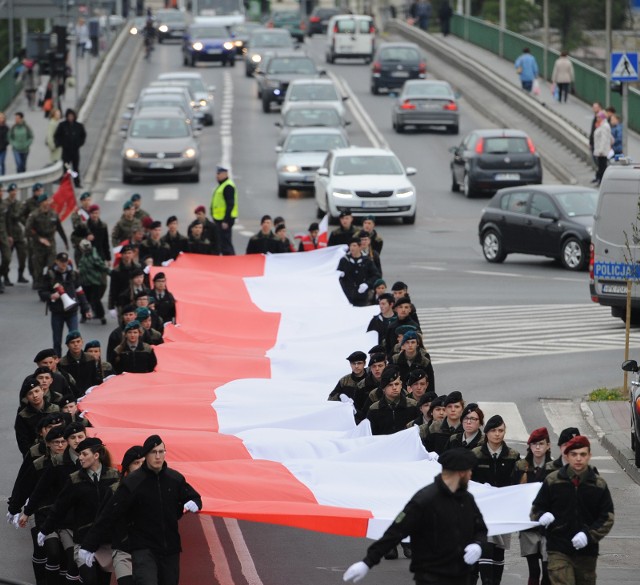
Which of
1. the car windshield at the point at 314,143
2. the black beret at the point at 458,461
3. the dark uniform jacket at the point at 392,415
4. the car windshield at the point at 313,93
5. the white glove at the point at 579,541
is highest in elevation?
the black beret at the point at 458,461

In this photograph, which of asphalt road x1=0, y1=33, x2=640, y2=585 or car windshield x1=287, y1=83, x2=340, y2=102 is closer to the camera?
asphalt road x1=0, y1=33, x2=640, y2=585

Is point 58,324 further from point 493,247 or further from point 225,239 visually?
point 493,247

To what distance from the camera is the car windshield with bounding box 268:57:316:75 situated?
199 ft

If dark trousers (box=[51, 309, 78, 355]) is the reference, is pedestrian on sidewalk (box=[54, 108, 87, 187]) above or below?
below

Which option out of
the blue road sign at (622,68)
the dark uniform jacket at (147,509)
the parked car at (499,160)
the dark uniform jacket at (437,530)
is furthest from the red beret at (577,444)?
the parked car at (499,160)

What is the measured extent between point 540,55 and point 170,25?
108 feet

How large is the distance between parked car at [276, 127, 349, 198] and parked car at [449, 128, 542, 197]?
11.0 ft

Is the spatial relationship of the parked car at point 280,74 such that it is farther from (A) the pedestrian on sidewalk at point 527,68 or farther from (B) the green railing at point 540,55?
(B) the green railing at point 540,55

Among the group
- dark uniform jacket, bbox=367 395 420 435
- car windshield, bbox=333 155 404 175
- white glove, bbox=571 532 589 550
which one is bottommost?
car windshield, bbox=333 155 404 175

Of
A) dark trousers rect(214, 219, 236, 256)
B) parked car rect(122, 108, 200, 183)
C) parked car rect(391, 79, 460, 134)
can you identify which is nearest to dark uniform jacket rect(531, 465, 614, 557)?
dark trousers rect(214, 219, 236, 256)

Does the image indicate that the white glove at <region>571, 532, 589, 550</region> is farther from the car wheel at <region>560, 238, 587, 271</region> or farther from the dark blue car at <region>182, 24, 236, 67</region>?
the dark blue car at <region>182, 24, 236, 67</region>

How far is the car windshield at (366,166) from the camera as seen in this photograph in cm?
3784

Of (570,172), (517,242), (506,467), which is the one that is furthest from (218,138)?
(506,467)

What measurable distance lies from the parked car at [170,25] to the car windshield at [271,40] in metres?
18.2
